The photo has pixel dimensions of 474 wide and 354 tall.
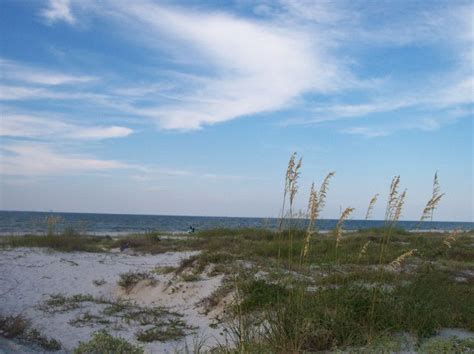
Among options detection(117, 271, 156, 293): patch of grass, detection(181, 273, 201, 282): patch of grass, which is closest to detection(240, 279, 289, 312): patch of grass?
detection(181, 273, 201, 282): patch of grass

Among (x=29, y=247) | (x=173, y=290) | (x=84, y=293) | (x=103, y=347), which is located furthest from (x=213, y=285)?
(x=29, y=247)

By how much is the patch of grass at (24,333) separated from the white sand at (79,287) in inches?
7.3

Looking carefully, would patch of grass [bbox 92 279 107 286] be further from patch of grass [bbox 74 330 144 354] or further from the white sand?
patch of grass [bbox 74 330 144 354]

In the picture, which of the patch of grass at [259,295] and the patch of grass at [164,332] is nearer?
the patch of grass at [164,332]

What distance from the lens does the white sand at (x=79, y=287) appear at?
682cm

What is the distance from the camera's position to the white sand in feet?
22.4

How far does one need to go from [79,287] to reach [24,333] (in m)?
3.91

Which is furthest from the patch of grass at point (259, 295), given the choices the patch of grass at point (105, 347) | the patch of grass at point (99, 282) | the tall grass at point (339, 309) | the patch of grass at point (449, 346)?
the patch of grass at point (99, 282)

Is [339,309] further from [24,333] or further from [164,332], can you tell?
[24,333]

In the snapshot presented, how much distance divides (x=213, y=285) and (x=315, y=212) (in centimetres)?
489

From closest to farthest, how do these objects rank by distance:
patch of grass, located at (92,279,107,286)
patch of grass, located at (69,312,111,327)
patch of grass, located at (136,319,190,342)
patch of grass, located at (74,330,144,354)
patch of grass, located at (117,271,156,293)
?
patch of grass, located at (74,330,144,354) → patch of grass, located at (136,319,190,342) → patch of grass, located at (69,312,111,327) → patch of grass, located at (117,271,156,293) → patch of grass, located at (92,279,107,286)

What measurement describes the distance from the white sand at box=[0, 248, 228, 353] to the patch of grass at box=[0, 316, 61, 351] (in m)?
0.18

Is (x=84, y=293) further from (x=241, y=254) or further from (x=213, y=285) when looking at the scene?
(x=241, y=254)

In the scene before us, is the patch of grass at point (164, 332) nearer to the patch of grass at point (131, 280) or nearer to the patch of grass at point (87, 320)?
the patch of grass at point (87, 320)
